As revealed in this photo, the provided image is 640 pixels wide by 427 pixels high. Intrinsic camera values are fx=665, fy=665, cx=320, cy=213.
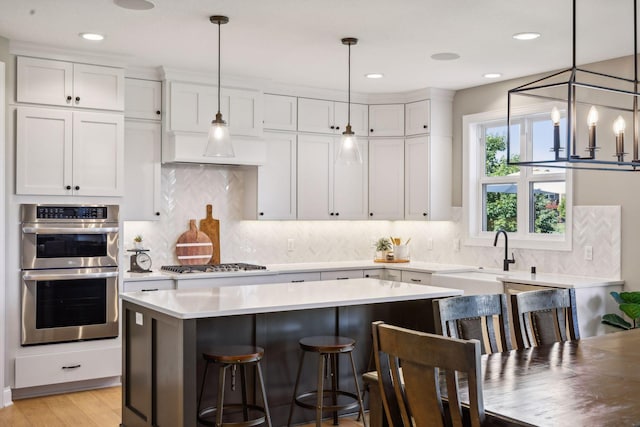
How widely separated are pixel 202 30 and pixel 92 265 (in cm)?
198

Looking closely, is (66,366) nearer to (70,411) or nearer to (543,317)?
(70,411)

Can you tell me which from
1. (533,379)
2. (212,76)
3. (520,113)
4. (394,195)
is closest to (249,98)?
(212,76)

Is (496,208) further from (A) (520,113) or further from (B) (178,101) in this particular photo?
(B) (178,101)

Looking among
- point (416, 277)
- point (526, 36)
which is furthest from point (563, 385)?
point (416, 277)

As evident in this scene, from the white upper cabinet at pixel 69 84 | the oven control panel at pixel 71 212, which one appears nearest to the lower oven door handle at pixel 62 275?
the oven control panel at pixel 71 212

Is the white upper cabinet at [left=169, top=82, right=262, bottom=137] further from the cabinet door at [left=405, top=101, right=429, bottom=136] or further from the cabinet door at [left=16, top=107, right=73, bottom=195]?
the cabinet door at [left=405, top=101, right=429, bottom=136]

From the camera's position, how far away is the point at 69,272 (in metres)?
4.96

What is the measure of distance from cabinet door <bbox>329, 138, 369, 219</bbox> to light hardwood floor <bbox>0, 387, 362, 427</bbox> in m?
2.70

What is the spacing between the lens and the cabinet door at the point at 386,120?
663 cm

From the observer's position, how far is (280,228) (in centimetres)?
657

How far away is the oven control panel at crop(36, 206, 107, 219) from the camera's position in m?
4.88

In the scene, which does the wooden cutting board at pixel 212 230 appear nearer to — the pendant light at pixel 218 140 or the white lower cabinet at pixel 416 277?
the white lower cabinet at pixel 416 277

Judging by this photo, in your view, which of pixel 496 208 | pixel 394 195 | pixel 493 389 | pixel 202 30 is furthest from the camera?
pixel 394 195

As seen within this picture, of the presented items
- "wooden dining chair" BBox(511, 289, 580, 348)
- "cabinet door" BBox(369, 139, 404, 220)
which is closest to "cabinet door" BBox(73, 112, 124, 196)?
"cabinet door" BBox(369, 139, 404, 220)
